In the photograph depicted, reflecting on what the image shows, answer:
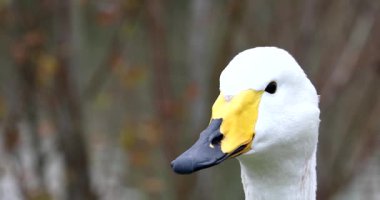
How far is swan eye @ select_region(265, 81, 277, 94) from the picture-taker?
2549 mm

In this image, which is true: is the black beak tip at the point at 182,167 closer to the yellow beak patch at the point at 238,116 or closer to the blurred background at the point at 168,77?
the yellow beak patch at the point at 238,116

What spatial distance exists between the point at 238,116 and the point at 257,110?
53 mm

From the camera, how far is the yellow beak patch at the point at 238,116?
250 cm

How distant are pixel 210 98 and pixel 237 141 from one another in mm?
3023

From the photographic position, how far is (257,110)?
8.30 feet

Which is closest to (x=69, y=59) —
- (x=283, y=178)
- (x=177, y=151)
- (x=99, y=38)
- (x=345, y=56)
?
(x=177, y=151)

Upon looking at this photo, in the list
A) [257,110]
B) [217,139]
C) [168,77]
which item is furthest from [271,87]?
[168,77]

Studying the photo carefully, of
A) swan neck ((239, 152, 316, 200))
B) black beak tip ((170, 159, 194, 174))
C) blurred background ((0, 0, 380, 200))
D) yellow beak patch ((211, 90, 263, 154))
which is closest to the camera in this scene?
black beak tip ((170, 159, 194, 174))

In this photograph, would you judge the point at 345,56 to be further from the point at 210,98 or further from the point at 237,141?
the point at 237,141

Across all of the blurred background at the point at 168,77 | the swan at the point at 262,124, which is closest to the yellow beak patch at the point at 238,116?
the swan at the point at 262,124

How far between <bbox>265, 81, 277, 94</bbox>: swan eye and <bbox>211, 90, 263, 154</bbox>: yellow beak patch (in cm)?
4

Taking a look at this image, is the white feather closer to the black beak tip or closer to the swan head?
the swan head

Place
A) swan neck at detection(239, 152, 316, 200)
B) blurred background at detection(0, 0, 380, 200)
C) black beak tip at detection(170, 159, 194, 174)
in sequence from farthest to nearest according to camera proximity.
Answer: blurred background at detection(0, 0, 380, 200), swan neck at detection(239, 152, 316, 200), black beak tip at detection(170, 159, 194, 174)

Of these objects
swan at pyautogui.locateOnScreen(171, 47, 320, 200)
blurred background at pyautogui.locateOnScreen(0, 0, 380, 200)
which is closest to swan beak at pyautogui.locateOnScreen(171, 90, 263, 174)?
swan at pyautogui.locateOnScreen(171, 47, 320, 200)
